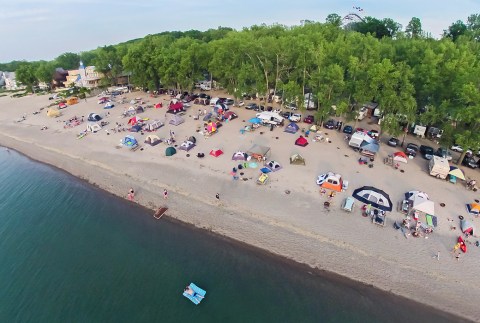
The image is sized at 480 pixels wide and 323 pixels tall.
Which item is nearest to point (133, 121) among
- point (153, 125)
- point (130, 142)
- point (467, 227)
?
point (153, 125)

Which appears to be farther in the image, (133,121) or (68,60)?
(68,60)

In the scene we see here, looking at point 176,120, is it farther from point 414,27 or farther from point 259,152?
point 414,27

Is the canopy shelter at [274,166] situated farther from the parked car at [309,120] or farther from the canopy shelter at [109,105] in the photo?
the canopy shelter at [109,105]

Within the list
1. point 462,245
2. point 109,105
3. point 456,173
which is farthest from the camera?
point 109,105

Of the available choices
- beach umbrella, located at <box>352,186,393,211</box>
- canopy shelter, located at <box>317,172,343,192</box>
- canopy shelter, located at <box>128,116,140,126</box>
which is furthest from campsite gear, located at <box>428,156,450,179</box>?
canopy shelter, located at <box>128,116,140,126</box>

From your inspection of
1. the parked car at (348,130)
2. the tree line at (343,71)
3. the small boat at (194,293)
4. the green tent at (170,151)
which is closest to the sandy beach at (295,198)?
the green tent at (170,151)

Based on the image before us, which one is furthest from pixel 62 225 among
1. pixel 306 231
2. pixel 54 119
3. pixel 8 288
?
pixel 54 119

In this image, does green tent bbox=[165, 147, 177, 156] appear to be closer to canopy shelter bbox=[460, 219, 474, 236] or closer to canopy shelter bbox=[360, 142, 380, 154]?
canopy shelter bbox=[360, 142, 380, 154]
